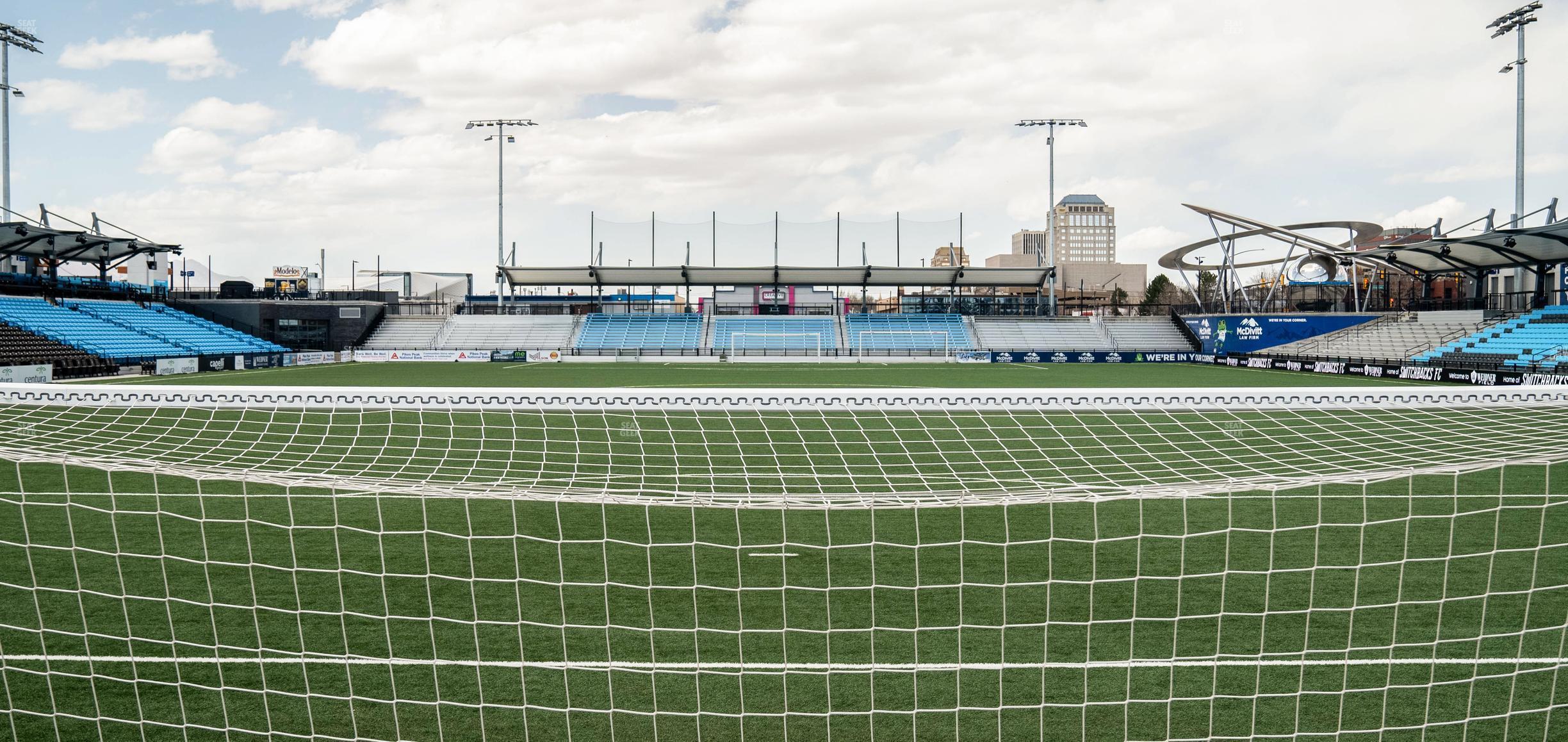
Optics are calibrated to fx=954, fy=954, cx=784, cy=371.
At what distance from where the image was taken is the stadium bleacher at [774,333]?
2016 inches

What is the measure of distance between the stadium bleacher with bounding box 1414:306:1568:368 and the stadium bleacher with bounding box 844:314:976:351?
845 inches

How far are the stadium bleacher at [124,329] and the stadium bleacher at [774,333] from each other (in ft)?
72.5

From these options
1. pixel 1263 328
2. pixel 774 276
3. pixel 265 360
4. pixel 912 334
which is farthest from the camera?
pixel 774 276

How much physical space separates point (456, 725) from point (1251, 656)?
4111 millimetres

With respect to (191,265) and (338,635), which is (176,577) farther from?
(191,265)

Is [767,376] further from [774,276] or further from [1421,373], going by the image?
[774,276]

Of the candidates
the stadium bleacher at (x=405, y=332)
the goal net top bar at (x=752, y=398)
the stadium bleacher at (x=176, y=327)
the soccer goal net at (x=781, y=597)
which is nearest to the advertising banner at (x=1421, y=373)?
the soccer goal net at (x=781, y=597)

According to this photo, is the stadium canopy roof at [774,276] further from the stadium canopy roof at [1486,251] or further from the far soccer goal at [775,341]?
the stadium canopy roof at [1486,251]

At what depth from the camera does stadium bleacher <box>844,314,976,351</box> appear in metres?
52.1

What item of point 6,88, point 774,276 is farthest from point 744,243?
point 6,88

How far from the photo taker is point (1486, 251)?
120 feet

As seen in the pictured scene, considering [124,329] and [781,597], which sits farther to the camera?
[124,329]

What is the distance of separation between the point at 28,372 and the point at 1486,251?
162ft

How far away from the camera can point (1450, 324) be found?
1483 inches
